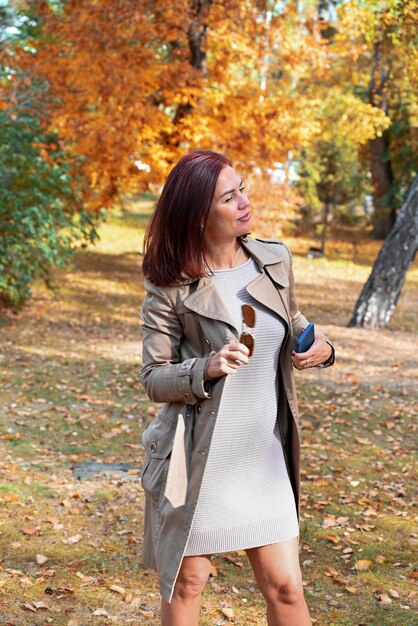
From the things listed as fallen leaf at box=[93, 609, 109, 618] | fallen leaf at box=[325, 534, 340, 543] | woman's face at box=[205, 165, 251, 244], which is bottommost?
fallen leaf at box=[93, 609, 109, 618]

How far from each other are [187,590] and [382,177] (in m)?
23.8

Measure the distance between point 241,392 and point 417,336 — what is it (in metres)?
10.0

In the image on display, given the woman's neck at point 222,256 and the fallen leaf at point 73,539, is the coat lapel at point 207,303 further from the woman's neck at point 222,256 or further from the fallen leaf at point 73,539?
the fallen leaf at point 73,539

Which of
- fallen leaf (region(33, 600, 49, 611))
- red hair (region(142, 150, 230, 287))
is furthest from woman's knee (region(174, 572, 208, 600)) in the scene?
fallen leaf (region(33, 600, 49, 611))

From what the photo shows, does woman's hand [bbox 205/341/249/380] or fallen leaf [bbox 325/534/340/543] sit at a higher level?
woman's hand [bbox 205/341/249/380]

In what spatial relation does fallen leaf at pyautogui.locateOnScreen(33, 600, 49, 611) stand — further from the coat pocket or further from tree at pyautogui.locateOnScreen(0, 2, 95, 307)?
tree at pyautogui.locateOnScreen(0, 2, 95, 307)

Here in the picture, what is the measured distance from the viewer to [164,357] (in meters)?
2.62

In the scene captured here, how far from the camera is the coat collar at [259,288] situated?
8.49 feet

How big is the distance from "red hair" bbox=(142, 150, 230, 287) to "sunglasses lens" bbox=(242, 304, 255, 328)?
0.18 m

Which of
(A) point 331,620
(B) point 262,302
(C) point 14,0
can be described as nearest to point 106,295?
(C) point 14,0

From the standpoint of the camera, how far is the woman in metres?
2.58

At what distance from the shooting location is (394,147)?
24516 millimetres

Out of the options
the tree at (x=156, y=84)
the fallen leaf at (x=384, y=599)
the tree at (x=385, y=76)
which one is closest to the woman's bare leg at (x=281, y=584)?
the fallen leaf at (x=384, y=599)

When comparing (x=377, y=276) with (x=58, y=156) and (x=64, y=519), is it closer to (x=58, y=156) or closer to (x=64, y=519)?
(x=58, y=156)
